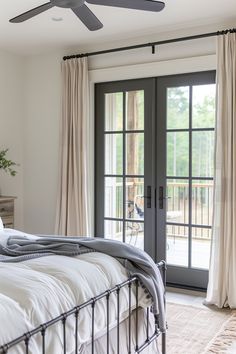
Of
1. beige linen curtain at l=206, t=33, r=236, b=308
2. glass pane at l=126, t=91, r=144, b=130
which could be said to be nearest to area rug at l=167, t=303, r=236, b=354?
beige linen curtain at l=206, t=33, r=236, b=308

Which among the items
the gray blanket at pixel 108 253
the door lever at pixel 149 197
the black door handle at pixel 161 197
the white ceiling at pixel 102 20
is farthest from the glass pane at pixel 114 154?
the gray blanket at pixel 108 253

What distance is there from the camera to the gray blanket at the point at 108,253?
243 cm

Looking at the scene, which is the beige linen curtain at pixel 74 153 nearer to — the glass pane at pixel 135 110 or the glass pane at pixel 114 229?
the glass pane at pixel 114 229

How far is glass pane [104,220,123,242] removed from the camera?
15.7ft

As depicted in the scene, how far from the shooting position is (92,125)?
486cm

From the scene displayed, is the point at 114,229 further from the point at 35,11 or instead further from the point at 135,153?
the point at 35,11

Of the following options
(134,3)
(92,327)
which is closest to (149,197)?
(134,3)

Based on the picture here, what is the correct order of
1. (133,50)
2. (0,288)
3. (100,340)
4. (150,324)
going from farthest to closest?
1. (133,50)
2. (150,324)
3. (100,340)
4. (0,288)

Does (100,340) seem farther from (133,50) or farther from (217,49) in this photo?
(133,50)

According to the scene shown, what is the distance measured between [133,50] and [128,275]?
2865 millimetres

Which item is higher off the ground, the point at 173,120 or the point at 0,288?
the point at 173,120

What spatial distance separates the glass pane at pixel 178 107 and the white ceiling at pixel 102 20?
635mm

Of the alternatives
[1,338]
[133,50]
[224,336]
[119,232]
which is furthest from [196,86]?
[1,338]

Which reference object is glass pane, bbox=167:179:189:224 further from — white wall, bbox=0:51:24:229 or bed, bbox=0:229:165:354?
white wall, bbox=0:51:24:229
